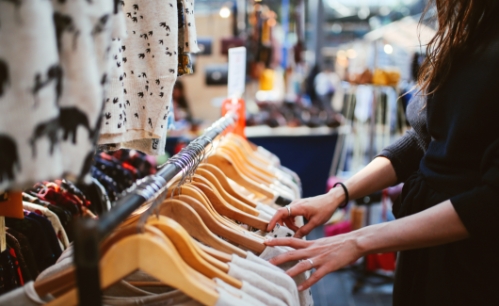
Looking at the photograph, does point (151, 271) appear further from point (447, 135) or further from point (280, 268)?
point (447, 135)

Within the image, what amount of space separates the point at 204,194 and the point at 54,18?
0.64 meters

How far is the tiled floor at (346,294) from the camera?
Answer: 3.16 m

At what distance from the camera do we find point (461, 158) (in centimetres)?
101

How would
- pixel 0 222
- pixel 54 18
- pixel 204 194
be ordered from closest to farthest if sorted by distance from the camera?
pixel 54 18
pixel 0 222
pixel 204 194

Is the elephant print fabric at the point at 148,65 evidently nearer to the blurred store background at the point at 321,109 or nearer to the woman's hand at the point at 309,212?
the woman's hand at the point at 309,212

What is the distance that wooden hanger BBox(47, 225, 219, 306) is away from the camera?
70 centimetres

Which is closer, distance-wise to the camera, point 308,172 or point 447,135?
point 447,135

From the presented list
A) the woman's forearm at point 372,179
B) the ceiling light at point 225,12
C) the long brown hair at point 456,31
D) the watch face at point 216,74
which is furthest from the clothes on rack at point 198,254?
the ceiling light at point 225,12

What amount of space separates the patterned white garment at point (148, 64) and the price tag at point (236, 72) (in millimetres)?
758

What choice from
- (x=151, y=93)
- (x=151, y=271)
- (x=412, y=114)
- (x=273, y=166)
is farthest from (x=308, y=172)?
(x=151, y=271)

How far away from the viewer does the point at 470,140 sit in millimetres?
985

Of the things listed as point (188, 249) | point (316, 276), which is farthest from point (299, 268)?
point (188, 249)

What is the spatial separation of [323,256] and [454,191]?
0.36 metres

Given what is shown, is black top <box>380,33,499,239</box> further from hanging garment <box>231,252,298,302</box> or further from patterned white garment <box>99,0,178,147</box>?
→ patterned white garment <box>99,0,178,147</box>
